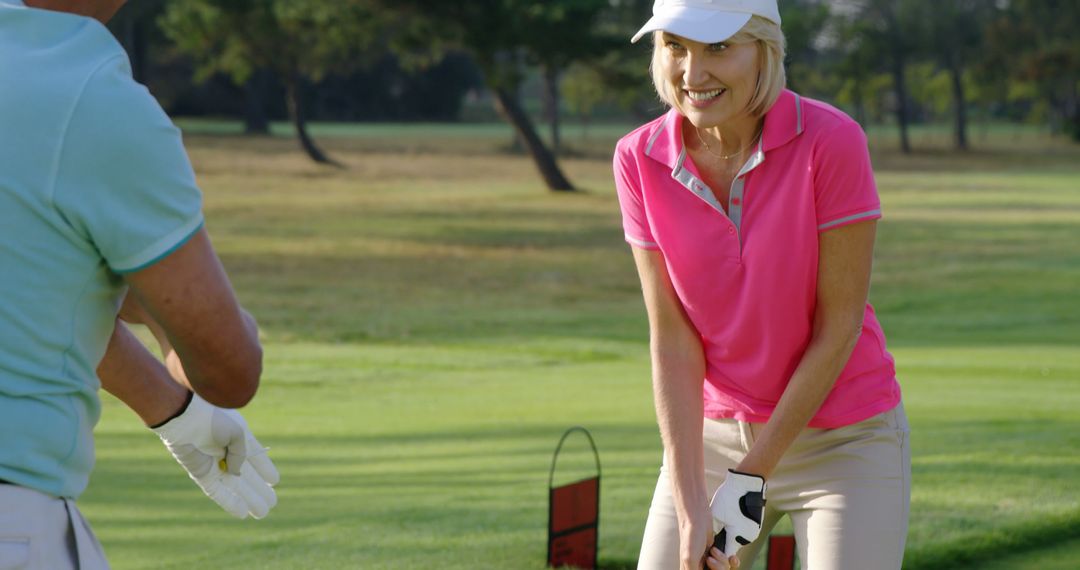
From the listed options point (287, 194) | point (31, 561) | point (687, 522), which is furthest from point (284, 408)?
point (287, 194)

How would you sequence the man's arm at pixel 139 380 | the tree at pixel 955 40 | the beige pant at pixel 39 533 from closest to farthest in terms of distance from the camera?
the beige pant at pixel 39 533, the man's arm at pixel 139 380, the tree at pixel 955 40

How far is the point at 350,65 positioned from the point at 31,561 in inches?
2468

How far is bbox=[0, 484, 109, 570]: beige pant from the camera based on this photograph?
6.30ft

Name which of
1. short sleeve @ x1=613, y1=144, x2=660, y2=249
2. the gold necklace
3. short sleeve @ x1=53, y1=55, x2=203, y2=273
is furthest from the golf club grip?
short sleeve @ x1=53, y1=55, x2=203, y2=273

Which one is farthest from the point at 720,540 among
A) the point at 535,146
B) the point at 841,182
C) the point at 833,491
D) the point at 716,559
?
the point at 535,146

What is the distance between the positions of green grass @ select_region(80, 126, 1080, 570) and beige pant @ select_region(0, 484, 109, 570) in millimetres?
3441

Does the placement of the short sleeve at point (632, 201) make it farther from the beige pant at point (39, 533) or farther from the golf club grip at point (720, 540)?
the beige pant at point (39, 533)

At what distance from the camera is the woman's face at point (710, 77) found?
9.57 feet

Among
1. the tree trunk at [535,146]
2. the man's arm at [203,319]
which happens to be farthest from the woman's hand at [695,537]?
the tree trunk at [535,146]

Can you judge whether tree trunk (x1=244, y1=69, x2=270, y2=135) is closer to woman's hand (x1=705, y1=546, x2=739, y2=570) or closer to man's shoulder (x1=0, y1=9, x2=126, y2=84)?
woman's hand (x1=705, y1=546, x2=739, y2=570)

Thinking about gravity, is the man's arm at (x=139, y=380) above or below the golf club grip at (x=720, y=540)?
above

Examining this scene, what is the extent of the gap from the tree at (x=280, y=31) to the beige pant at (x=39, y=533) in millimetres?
30106

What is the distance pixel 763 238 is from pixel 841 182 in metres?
0.17

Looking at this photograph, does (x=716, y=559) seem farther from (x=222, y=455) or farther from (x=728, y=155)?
(x=222, y=455)
